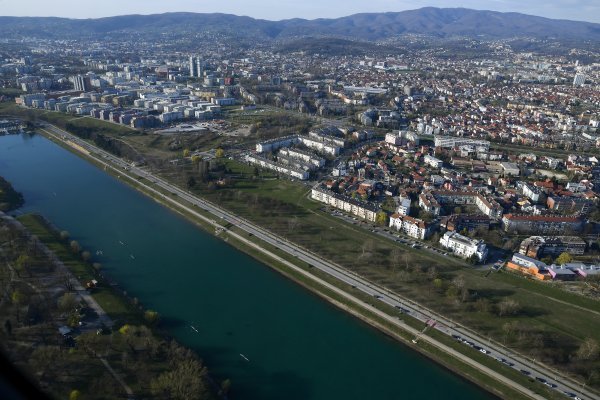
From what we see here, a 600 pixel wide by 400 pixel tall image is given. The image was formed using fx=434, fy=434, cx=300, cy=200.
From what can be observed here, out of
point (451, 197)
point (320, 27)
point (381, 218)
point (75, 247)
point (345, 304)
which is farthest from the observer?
point (320, 27)

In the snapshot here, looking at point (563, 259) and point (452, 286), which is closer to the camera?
point (452, 286)

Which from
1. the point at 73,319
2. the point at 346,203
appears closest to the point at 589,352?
the point at 346,203

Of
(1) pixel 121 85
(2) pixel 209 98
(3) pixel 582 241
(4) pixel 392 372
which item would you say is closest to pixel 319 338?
(4) pixel 392 372

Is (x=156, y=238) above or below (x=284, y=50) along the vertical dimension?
below

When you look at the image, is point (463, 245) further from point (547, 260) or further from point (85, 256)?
point (85, 256)

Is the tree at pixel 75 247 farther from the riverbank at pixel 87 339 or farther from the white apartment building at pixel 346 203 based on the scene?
the white apartment building at pixel 346 203

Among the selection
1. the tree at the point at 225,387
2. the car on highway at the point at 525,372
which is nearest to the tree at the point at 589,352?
the car on highway at the point at 525,372

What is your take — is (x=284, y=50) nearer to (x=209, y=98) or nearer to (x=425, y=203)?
(x=209, y=98)
